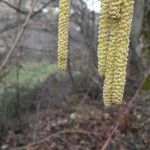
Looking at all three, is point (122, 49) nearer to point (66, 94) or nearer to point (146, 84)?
point (146, 84)

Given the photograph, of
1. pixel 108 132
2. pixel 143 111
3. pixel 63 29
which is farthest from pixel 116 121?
Answer: pixel 63 29

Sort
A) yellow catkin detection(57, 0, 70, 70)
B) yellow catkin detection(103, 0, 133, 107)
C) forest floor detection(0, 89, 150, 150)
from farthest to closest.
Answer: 1. forest floor detection(0, 89, 150, 150)
2. yellow catkin detection(57, 0, 70, 70)
3. yellow catkin detection(103, 0, 133, 107)

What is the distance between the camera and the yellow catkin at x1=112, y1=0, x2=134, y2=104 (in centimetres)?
107

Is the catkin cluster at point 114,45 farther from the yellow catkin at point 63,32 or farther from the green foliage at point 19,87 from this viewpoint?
the green foliage at point 19,87

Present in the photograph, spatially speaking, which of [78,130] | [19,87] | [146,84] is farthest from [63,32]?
[19,87]

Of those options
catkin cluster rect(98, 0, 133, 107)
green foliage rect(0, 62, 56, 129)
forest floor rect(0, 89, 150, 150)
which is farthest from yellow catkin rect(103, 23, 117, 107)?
green foliage rect(0, 62, 56, 129)

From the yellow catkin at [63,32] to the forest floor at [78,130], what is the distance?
4.96 m

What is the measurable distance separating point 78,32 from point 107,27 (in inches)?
268

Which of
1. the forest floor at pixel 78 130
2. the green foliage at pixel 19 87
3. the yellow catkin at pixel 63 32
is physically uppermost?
the yellow catkin at pixel 63 32

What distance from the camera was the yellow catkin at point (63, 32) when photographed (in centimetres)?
122

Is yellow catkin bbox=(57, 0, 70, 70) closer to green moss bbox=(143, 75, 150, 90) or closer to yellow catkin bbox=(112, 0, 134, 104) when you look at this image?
yellow catkin bbox=(112, 0, 134, 104)

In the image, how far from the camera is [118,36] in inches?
43.3

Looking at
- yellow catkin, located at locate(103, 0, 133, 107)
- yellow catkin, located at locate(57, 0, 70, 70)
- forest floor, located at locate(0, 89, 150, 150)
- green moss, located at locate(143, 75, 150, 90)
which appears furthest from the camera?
green moss, located at locate(143, 75, 150, 90)

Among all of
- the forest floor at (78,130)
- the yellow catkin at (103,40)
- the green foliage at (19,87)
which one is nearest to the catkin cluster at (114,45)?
the yellow catkin at (103,40)
